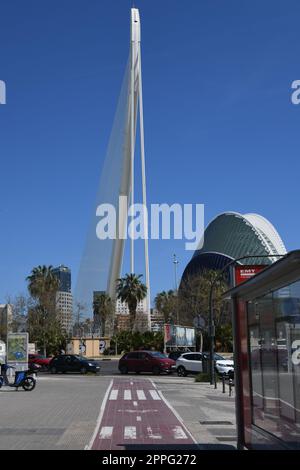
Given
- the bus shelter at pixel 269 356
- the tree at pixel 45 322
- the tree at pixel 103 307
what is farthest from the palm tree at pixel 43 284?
the bus shelter at pixel 269 356

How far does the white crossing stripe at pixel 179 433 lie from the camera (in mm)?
11617

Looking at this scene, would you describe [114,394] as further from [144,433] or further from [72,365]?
[72,365]

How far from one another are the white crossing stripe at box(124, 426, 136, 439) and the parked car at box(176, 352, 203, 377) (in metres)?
23.6

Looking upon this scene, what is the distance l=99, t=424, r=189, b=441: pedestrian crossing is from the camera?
11.6 meters

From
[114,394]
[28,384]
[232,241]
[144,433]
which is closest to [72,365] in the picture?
[28,384]

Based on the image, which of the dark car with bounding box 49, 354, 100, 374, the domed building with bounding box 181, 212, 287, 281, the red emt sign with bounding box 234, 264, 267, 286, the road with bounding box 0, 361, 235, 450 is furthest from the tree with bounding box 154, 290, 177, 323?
the red emt sign with bounding box 234, 264, 267, 286

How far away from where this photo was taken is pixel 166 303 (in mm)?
76750

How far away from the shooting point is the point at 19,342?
31.0 metres

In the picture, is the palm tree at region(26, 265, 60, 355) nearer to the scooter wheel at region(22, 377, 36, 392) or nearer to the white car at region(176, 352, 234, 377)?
the white car at region(176, 352, 234, 377)

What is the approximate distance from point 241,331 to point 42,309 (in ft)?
188

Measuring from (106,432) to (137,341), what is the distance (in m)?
53.6

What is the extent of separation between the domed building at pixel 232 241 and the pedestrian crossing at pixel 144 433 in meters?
102
